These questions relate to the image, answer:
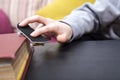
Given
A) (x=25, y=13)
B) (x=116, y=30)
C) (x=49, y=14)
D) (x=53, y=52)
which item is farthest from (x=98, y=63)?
(x=25, y=13)

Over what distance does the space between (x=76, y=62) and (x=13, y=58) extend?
16cm

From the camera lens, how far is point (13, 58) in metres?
0.41

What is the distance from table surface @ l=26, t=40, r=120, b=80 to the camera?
47 centimetres

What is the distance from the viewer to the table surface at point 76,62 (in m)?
0.47

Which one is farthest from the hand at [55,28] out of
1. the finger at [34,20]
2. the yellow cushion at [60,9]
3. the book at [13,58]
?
the yellow cushion at [60,9]

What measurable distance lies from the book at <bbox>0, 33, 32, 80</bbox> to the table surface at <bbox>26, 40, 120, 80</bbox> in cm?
2

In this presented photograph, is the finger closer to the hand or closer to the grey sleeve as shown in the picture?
the hand

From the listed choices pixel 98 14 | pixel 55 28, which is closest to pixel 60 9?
pixel 98 14

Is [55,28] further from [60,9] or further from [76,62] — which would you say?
[60,9]

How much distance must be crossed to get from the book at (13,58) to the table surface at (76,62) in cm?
2

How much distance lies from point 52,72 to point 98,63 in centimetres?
10

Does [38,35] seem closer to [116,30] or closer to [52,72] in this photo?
[52,72]

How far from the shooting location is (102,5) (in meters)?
0.86

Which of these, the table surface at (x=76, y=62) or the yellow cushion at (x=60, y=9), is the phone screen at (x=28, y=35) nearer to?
the table surface at (x=76, y=62)
